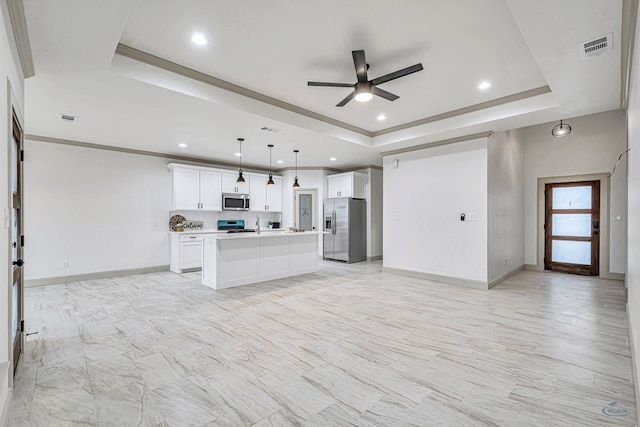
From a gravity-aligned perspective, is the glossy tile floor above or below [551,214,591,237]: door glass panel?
below

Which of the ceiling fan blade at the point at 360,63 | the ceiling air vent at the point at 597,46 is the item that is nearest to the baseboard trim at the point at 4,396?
the ceiling fan blade at the point at 360,63

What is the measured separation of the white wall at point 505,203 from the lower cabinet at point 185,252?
18.8 ft

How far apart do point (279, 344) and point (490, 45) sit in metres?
3.60

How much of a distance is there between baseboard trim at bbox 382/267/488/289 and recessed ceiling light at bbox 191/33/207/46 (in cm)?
516

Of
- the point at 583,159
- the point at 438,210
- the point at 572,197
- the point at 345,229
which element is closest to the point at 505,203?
the point at 438,210

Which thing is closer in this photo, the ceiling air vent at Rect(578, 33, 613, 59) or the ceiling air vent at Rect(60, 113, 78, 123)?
the ceiling air vent at Rect(578, 33, 613, 59)

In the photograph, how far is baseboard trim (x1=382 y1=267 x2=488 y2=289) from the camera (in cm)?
507

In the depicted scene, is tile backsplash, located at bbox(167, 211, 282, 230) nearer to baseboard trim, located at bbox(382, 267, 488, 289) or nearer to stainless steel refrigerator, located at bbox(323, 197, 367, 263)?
stainless steel refrigerator, located at bbox(323, 197, 367, 263)

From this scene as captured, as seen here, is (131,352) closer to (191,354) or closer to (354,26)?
(191,354)

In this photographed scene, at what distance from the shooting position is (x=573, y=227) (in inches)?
249

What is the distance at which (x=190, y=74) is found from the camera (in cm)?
335

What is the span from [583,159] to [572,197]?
32.2 inches

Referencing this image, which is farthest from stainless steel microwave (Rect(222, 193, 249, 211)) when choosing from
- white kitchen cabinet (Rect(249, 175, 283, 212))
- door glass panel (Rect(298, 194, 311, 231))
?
door glass panel (Rect(298, 194, 311, 231))

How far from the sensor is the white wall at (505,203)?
203 inches
